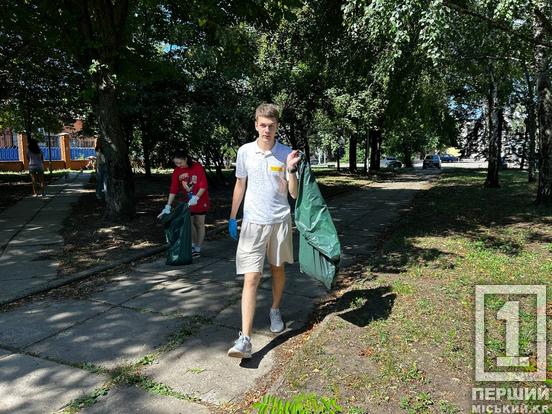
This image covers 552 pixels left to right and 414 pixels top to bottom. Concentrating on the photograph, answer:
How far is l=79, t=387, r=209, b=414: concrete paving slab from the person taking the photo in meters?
2.77

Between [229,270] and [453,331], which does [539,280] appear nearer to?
[453,331]

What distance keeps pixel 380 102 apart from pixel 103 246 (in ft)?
52.6

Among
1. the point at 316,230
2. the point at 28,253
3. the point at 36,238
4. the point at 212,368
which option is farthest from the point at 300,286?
the point at 36,238

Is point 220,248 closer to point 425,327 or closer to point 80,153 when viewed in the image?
point 425,327

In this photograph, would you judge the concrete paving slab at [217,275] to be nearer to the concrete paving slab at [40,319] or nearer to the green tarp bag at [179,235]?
the green tarp bag at [179,235]

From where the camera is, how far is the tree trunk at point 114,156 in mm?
8297

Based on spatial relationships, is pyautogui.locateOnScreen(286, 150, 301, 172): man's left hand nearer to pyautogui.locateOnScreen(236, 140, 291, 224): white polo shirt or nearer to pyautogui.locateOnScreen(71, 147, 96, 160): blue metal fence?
pyautogui.locateOnScreen(236, 140, 291, 224): white polo shirt

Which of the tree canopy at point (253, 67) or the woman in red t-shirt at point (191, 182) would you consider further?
the tree canopy at point (253, 67)

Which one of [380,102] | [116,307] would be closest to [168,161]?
[380,102]

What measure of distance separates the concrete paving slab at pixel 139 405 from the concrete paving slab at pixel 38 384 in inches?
7.6

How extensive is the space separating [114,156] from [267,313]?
550cm

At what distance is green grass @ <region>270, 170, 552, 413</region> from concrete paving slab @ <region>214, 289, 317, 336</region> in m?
0.41

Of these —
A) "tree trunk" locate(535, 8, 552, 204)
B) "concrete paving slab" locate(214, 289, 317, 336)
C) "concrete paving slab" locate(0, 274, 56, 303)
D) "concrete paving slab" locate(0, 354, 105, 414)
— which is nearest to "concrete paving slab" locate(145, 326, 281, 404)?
"concrete paving slab" locate(214, 289, 317, 336)

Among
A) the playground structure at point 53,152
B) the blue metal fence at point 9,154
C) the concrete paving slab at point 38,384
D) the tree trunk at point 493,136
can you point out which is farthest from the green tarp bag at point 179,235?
the blue metal fence at point 9,154
